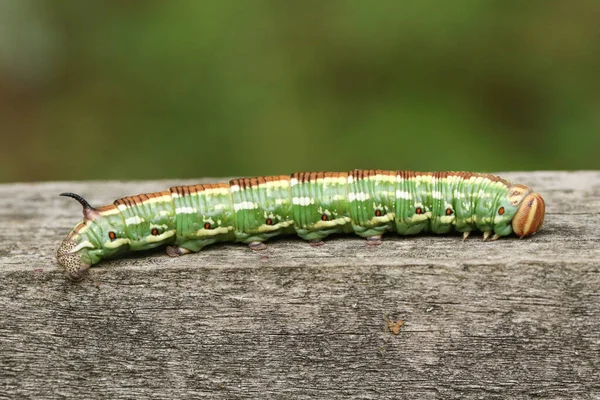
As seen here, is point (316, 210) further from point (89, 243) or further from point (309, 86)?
point (309, 86)

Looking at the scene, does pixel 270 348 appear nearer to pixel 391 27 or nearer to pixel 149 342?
pixel 149 342

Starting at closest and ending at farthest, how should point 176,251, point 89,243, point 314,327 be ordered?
point 314,327 → point 89,243 → point 176,251

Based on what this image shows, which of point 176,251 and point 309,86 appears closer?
point 176,251

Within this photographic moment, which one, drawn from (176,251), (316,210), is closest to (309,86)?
(316,210)

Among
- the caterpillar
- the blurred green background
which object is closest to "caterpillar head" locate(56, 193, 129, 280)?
the caterpillar

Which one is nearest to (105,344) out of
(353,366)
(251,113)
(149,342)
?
(149,342)

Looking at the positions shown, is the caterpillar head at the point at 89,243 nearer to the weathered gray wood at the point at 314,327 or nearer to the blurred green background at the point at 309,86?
the weathered gray wood at the point at 314,327

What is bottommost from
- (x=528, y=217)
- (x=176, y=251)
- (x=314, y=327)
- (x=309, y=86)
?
(x=314, y=327)
